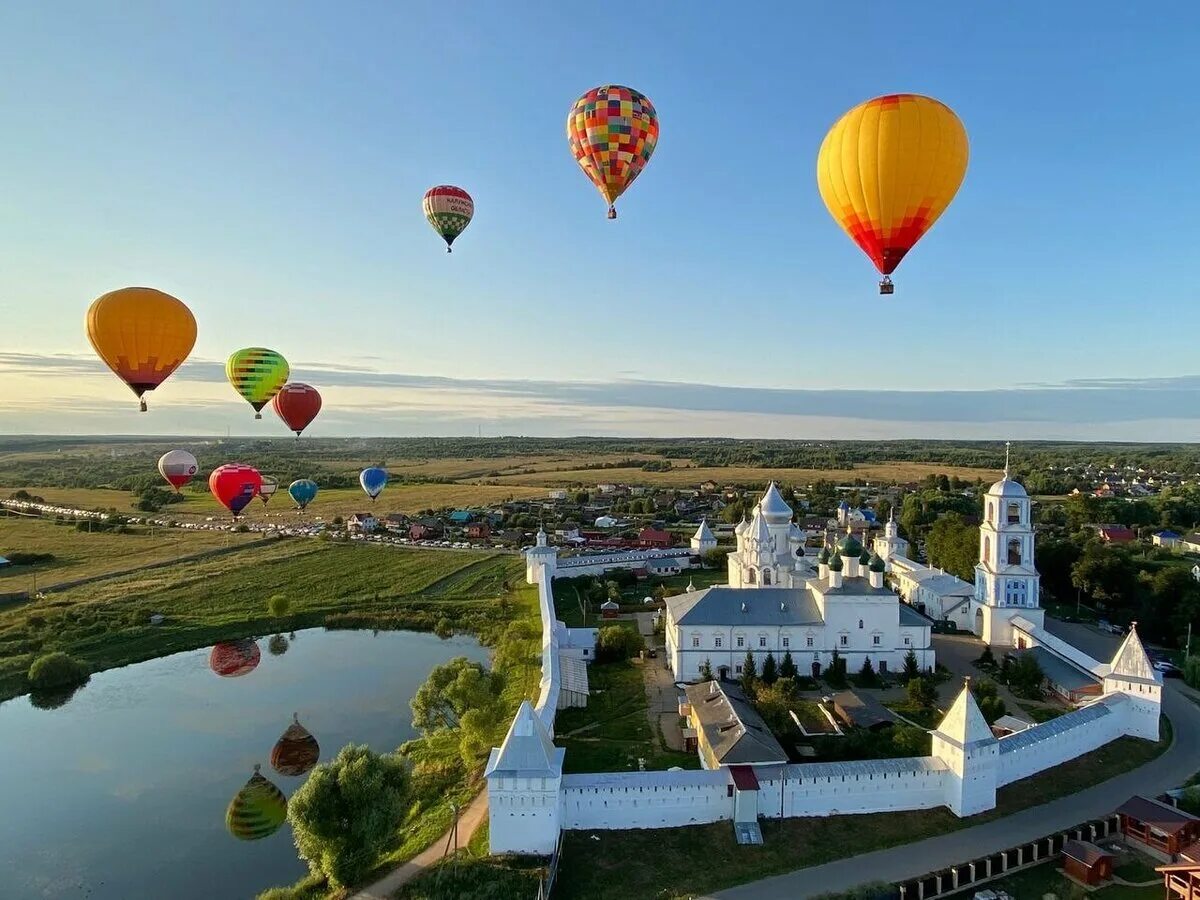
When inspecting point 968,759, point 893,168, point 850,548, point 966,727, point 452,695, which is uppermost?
point 893,168

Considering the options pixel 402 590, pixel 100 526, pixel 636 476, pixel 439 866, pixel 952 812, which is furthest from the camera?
pixel 636 476

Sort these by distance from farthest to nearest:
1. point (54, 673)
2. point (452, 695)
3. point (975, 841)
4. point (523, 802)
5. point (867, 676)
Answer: point (54, 673), point (867, 676), point (452, 695), point (975, 841), point (523, 802)

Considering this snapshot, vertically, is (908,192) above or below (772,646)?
above

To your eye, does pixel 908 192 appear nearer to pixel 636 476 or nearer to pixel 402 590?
pixel 402 590

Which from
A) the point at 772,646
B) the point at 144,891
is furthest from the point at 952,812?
the point at 144,891

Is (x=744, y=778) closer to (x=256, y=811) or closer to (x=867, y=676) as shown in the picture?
(x=867, y=676)

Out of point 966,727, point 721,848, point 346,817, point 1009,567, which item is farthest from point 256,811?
point 1009,567
